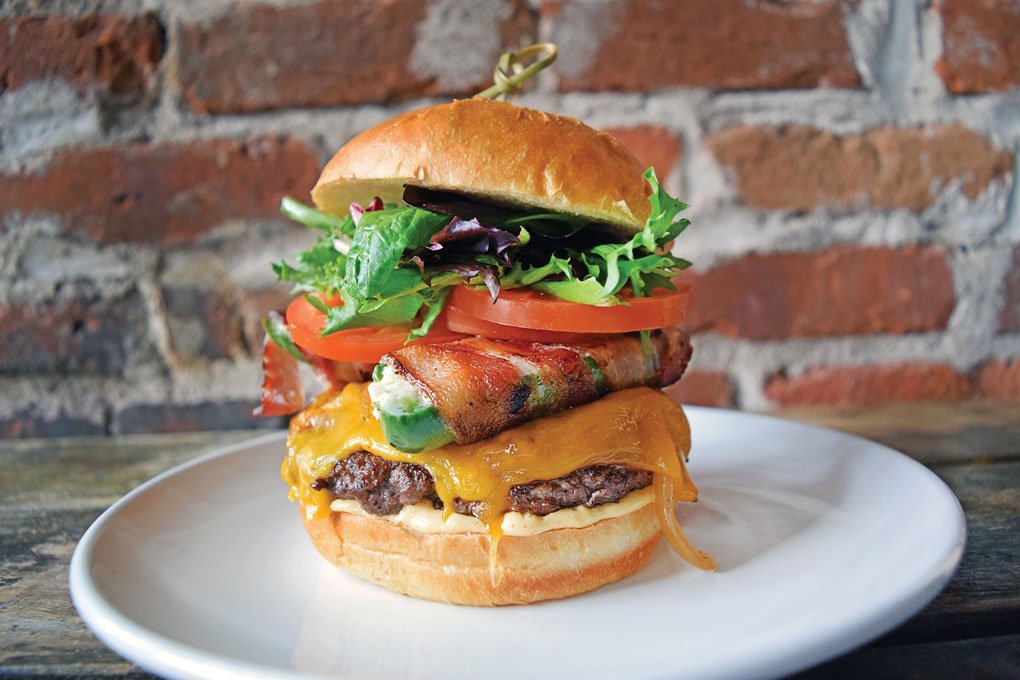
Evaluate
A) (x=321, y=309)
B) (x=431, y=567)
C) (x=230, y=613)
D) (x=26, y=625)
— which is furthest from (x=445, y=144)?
(x=26, y=625)

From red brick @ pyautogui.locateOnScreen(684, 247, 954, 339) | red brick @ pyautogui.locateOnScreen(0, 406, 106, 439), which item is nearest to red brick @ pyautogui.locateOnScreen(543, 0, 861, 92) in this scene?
red brick @ pyautogui.locateOnScreen(684, 247, 954, 339)

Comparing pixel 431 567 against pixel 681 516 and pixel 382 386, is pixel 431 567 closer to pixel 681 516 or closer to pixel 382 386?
pixel 382 386

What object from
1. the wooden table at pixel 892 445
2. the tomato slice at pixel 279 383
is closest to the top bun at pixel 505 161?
the tomato slice at pixel 279 383

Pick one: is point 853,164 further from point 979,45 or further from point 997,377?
point 997,377

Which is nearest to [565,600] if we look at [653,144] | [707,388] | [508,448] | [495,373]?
[508,448]

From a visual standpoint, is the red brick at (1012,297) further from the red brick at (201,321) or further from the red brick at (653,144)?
the red brick at (201,321)

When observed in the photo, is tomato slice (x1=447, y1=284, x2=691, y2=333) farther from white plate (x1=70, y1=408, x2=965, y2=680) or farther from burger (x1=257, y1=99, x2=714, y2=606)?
white plate (x1=70, y1=408, x2=965, y2=680)

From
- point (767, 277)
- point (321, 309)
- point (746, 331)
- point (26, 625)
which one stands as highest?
point (321, 309)
